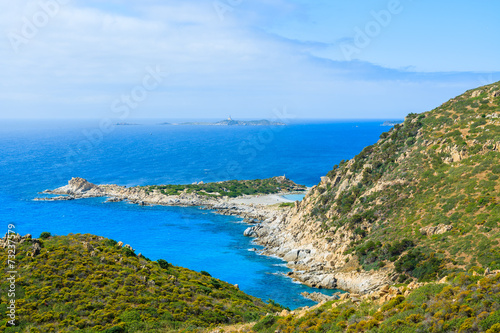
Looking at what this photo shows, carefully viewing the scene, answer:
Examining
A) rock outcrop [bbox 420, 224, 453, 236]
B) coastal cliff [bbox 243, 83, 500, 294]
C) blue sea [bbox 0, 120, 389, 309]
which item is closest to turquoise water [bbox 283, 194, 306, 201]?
blue sea [bbox 0, 120, 389, 309]

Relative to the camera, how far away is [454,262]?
4184 cm

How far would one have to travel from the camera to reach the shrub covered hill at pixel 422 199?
44.2 metres

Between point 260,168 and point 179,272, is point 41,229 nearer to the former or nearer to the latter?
point 179,272

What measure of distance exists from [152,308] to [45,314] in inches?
296

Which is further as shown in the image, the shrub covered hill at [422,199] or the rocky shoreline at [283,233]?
the rocky shoreline at [283,233]

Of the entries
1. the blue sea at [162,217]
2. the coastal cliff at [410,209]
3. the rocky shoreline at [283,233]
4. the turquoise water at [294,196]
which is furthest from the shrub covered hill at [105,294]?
the turquoise water at [294,196]

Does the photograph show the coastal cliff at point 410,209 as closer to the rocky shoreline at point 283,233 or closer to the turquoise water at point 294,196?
the rocky shoreline at point 283,233

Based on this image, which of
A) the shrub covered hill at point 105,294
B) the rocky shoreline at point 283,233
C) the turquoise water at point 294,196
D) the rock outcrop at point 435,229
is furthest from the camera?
the turquoise water at point 294,196

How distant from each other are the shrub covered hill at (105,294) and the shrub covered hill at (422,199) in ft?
63.8

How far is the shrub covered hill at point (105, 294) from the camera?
26.9 metres

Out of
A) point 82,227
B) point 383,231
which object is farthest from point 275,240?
point 82,227

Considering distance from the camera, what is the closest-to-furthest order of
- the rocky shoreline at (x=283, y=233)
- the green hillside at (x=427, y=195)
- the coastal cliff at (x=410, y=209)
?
the green hillside at (x=427, y=195), the coastal cliff at (x=410, y=209), the rocky shoreline at (x=283, y=233)

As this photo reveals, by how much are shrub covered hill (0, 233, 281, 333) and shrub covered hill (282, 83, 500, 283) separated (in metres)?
19.4

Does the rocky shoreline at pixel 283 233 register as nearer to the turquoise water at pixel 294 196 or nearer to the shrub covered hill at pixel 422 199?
the shrub covered hill at pixel 422 199
